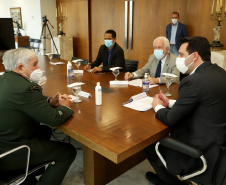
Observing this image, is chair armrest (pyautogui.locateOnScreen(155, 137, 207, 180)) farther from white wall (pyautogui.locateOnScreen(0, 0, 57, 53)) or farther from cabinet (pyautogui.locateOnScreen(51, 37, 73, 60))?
white wall (pyautogui.locateOnScreen(0, 0, 57, 53))

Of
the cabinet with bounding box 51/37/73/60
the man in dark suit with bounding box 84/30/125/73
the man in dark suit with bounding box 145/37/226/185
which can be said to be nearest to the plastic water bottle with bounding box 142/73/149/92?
the man in dark suit with bounding box 145/37/226/185

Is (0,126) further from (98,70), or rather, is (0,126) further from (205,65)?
(98,70)

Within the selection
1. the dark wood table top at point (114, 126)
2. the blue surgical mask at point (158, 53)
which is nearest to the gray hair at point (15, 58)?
the dark wood table top at point (114, 126)

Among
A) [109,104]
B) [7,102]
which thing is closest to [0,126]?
[7,102]

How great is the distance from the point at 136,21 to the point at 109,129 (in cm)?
493

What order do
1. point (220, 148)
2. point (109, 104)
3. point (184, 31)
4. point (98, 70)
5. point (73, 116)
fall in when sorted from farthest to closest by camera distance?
1. point (184, 31)
2. point (98, 70)
3. point (109, 104)
4. point (73, 116)
5. point (220, 148)

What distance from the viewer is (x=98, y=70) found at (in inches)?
121

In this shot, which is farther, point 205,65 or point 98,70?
point 98,70

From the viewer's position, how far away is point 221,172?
132 cm

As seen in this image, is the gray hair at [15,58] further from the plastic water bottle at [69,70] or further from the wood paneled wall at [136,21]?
the wood paneled wall at [136,21]

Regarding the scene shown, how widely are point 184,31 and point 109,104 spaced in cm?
358

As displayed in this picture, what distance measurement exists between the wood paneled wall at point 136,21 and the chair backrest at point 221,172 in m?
3.67

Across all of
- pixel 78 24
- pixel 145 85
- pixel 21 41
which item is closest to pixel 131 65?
pixel 145 85

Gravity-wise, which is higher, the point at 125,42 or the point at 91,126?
the point at 125,42
